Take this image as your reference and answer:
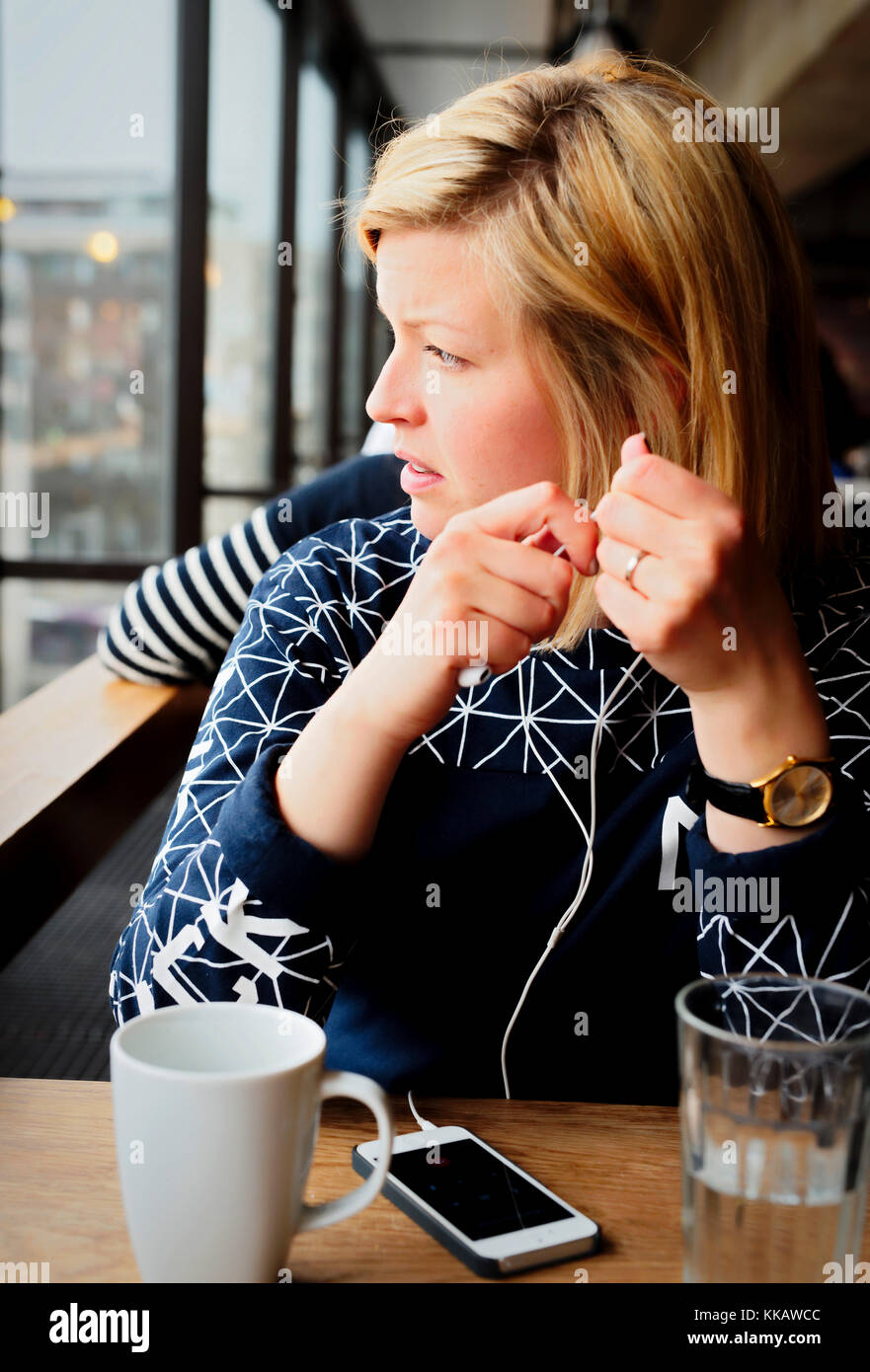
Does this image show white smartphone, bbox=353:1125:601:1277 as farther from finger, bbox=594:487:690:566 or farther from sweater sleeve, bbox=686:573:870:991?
finger, bbox=594:487:690:566

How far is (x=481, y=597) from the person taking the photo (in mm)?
826

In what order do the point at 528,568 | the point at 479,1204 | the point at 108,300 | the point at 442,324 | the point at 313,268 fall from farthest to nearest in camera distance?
the point at 313,268 → the point at 108,300 → the point at 442,324 → the point at 528,568 → the point at 479,1204

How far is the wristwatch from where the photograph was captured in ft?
2.69

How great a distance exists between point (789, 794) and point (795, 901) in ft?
0.25

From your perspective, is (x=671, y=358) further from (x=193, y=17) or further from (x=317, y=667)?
(x=193, y=17)

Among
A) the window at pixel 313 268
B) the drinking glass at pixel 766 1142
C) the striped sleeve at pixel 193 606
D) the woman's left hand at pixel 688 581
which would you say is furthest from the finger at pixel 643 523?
the window at pixel 313 268

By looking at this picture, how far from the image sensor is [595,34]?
289cm

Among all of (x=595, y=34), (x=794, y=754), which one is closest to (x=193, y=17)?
(x=595, y=34)

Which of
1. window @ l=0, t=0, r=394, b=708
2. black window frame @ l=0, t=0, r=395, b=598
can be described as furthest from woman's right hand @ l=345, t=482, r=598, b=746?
window @ l=0, t=0, r=394, b=708

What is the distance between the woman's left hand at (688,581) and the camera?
0.74m

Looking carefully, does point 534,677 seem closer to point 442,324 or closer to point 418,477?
point 418,477

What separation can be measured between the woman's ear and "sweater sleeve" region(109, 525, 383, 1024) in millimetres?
397

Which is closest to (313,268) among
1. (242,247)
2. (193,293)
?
(242,247)

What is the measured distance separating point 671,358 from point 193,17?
276 centimetres
